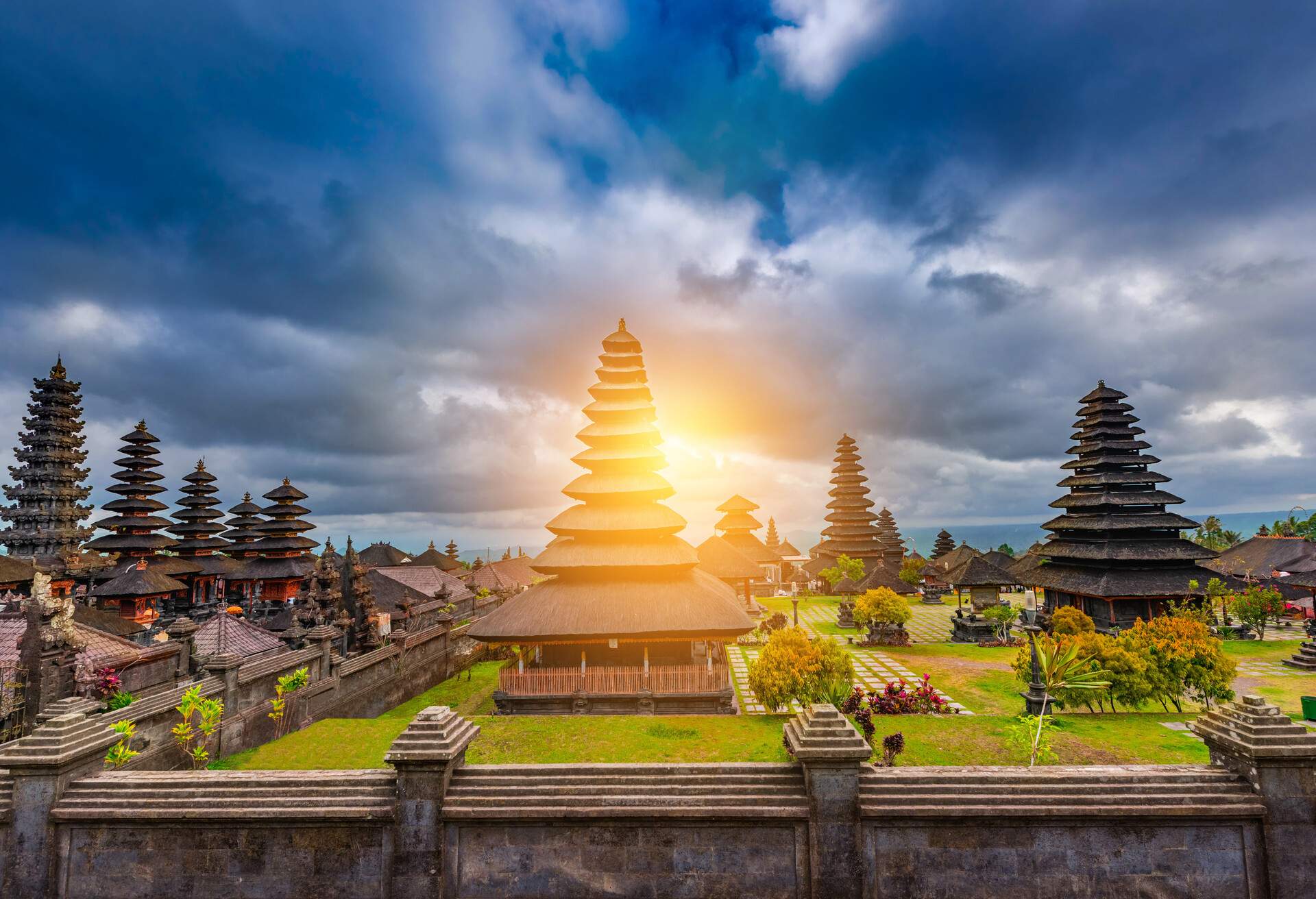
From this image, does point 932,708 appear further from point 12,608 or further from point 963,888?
point 12,608

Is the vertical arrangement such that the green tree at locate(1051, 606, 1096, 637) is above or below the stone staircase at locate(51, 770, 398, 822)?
below

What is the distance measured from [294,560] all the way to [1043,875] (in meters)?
55.6

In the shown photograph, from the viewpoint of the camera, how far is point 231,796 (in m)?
7.74

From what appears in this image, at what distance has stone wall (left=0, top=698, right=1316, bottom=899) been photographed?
7270 millimetres

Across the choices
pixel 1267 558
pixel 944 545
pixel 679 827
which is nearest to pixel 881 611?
pixel 679 827

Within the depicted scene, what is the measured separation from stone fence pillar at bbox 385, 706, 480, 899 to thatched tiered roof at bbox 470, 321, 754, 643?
1167 centimetres

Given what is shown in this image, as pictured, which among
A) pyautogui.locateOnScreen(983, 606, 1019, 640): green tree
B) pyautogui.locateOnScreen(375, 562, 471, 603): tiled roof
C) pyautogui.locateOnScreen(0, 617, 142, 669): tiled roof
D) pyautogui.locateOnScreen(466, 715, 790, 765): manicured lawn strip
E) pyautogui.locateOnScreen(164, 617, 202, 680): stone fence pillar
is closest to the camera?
pyautogui.locateOnScreen(466, 715, 790, 765): manicured lawn strip

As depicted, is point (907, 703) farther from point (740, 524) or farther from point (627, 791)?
point (740, 524)

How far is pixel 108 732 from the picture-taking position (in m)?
8.52

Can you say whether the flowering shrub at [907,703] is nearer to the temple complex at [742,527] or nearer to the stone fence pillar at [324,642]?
the stone fence pillar at [324,642]

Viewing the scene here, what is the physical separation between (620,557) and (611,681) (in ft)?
15.2

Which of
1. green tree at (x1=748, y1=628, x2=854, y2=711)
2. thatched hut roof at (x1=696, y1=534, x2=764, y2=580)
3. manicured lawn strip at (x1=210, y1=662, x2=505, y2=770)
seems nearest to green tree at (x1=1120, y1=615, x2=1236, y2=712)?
green tree at (x1=748, y1=628, x2=854, y2=711)

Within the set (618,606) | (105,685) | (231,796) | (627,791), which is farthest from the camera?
(618,606)

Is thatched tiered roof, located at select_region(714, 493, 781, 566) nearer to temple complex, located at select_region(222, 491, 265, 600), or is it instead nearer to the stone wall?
temple complex, located at select_region(222, 491, 265, 600)
